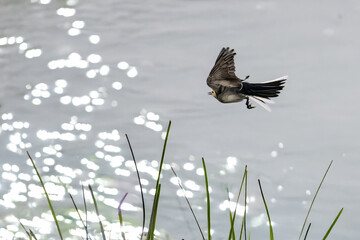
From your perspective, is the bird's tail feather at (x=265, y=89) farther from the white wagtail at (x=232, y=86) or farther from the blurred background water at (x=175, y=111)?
the blurred background water at (x=175, y=111)

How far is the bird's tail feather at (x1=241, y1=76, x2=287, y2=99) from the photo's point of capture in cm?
→ 22

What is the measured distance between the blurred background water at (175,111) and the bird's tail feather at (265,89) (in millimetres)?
675

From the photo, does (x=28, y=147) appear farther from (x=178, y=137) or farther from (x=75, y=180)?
(x=178, y=137)

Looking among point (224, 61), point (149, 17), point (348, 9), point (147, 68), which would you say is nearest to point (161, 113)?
point (147, 68)

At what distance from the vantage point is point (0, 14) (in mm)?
1604

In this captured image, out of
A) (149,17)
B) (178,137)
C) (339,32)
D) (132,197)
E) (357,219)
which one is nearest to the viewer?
(357,219)

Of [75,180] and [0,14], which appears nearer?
[75,180]

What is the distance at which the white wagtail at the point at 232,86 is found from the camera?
219mm

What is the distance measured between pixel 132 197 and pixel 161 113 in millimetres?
255

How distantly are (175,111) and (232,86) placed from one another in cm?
102

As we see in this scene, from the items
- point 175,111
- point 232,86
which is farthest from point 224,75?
point 175,111

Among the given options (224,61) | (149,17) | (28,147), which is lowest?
(28,147)

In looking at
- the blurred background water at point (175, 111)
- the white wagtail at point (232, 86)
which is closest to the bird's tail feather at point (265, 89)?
the white wagtail at point (232, 86)

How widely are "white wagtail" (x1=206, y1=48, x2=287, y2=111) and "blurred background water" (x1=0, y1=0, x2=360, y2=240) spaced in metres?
0.67
